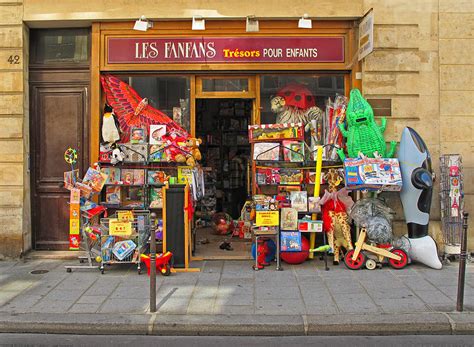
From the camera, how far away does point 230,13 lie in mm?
8328

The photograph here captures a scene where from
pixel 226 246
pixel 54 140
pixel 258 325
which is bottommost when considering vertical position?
pixel 258 325

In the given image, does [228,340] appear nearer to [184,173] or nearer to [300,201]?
[300,201]

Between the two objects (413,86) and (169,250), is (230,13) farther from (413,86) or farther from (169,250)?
(169,250)

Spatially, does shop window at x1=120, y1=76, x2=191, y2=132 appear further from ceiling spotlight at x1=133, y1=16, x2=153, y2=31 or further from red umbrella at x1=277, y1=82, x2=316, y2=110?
red umbrella at x1=277, y1=82, x2=316, y2=110

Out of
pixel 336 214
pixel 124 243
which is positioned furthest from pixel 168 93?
pixel 336 214

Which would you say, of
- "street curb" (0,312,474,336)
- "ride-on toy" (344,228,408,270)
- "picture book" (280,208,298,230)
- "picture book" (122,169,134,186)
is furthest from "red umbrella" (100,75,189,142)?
"street curb" (0,312,474,336)

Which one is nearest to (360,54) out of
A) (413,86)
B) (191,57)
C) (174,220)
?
(413,86)

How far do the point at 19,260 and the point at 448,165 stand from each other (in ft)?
24.0

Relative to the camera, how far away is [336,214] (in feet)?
25.6

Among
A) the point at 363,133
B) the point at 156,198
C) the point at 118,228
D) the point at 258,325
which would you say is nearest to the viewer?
the point at 258,325

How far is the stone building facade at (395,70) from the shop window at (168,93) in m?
1.06

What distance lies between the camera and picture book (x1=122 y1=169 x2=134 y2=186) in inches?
335

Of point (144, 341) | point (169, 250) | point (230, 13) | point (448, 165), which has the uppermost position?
point (230, 13)

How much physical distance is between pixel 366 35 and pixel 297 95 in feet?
5.21
